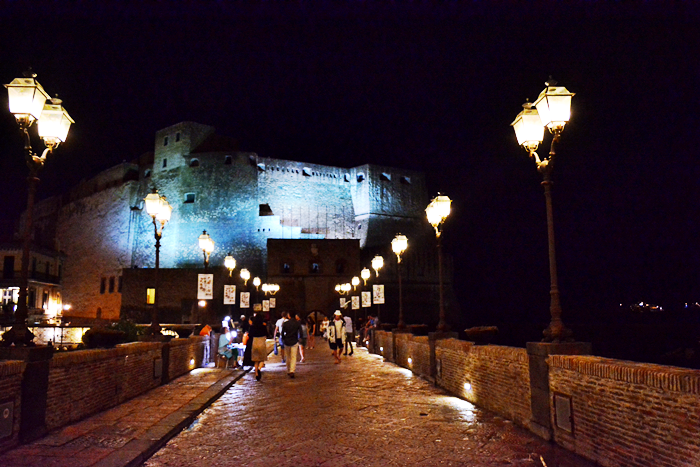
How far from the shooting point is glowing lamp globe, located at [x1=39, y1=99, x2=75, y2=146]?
23.5 feet

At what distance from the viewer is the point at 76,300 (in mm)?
49594

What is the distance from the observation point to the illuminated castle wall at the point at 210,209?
48094mm

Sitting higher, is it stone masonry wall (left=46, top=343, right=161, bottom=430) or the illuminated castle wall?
the illuminated castle wall

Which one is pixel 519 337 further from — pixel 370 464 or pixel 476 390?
pixel 370 464

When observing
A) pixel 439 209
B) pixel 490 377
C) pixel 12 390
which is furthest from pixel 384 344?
pixel 12 390

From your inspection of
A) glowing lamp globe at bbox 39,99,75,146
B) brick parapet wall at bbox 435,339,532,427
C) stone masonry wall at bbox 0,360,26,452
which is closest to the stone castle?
brick parapet wall at bbox 435,339,532,427

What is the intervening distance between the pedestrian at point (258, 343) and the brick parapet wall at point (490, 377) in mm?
4151

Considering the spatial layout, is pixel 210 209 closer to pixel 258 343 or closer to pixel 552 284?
pixel 258 343

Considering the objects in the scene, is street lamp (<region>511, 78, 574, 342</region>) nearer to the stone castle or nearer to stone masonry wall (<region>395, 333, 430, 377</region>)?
stone masonry wall (<region>395, 333, 430, 377</region>)

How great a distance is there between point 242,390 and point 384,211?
43962 millimetres

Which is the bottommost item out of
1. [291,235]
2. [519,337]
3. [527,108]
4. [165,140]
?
[519,337]

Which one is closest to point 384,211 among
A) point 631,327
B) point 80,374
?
point 631,327

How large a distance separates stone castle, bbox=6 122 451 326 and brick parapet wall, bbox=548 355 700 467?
4054cm

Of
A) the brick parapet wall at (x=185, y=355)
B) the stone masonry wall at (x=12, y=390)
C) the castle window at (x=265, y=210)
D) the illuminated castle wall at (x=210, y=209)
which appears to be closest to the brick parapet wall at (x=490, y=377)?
the stone masonry wall at (x=12, y=390)
